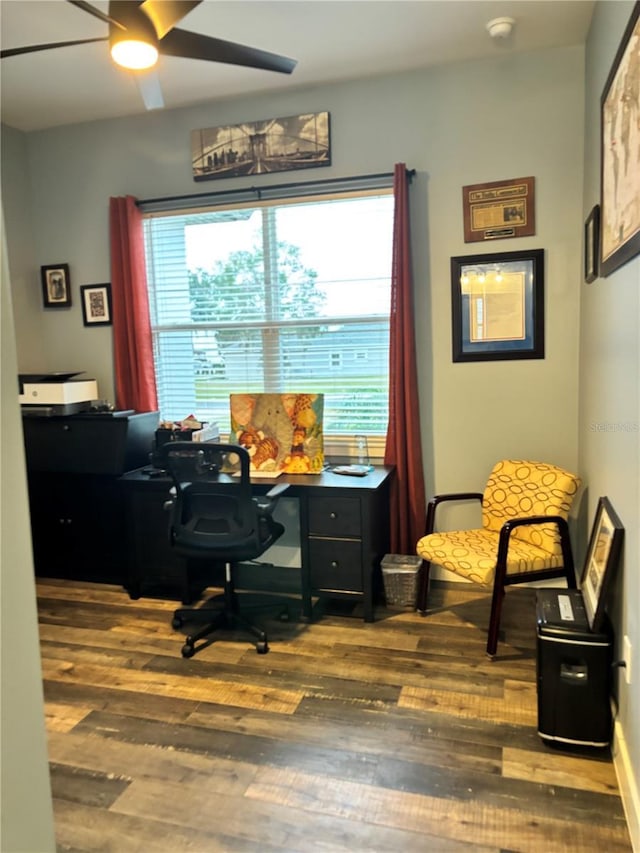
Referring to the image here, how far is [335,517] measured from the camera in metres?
3.12

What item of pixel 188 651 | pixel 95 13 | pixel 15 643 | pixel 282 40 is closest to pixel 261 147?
pixel 282 40

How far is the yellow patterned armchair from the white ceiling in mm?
2154

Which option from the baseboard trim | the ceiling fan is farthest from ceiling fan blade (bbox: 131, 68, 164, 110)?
the baseboard trim

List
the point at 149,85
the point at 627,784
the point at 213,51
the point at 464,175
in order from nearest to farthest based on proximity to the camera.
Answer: the point at 627,784, the point at 213,51, the point at 149,85, the point at 464,175

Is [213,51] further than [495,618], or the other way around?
[495,618]

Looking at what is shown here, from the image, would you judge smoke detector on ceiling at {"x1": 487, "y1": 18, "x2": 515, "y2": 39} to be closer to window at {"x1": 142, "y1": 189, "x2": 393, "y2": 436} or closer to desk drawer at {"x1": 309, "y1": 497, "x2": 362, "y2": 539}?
window at {"x1": 142, "y1": 189, "x2": 393, "y2": 436}

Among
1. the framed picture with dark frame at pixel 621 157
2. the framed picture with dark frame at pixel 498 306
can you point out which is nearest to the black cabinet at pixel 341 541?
the framed picture with dark frame at pixel 498 306

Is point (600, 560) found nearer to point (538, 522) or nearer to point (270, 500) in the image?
point (538, 522)

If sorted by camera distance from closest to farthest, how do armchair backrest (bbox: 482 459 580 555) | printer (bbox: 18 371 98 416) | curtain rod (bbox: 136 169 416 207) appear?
armchair backrest (bbox: 482 459 580 555)
curtain rod (bbox: 136 169 416 207)
printer (bbox: 18 371 98 416)

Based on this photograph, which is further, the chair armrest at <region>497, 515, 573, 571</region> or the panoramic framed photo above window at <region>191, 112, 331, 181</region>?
the panoramic framed photo above window at <region>191, 112, 331, 181</region>

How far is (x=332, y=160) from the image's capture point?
3.55 meters

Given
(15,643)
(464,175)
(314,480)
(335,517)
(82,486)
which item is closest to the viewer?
(15,643)

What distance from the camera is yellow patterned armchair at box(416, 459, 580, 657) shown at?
8.91 feet

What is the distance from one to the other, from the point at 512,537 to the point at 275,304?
1965 mm
